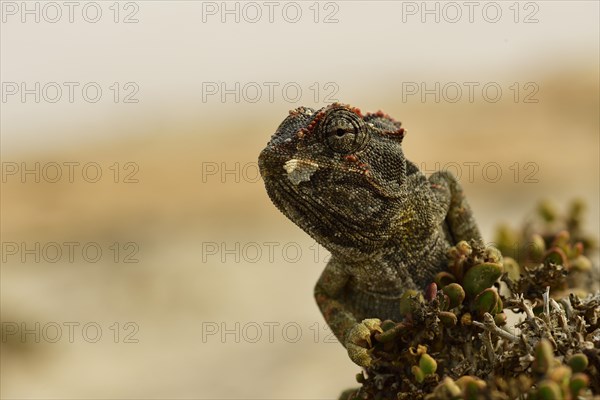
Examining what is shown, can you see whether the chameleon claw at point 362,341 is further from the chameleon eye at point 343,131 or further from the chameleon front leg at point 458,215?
the chameleon front leg at point 458,215

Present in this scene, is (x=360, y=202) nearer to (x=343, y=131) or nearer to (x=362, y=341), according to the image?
(x=343, y=131)

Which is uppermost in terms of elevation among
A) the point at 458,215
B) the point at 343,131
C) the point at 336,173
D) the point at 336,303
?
the point at 343,131

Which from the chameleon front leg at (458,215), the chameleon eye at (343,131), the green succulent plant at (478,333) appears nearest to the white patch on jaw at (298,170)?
the chameleon eye at (343,131)

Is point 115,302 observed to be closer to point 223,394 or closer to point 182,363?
point 182,363

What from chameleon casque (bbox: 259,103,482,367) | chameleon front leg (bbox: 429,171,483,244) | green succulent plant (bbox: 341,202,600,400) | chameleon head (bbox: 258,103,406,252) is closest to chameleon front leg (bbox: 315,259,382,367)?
chameleon casque (bbox: 259,103,482,367)

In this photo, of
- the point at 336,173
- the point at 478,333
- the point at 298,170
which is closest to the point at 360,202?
the point at 336,173

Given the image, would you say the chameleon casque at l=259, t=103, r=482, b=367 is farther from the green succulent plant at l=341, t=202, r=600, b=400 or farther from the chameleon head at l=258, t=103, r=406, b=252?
the green succulent plant at l=341, t=202, r=600, b=400
